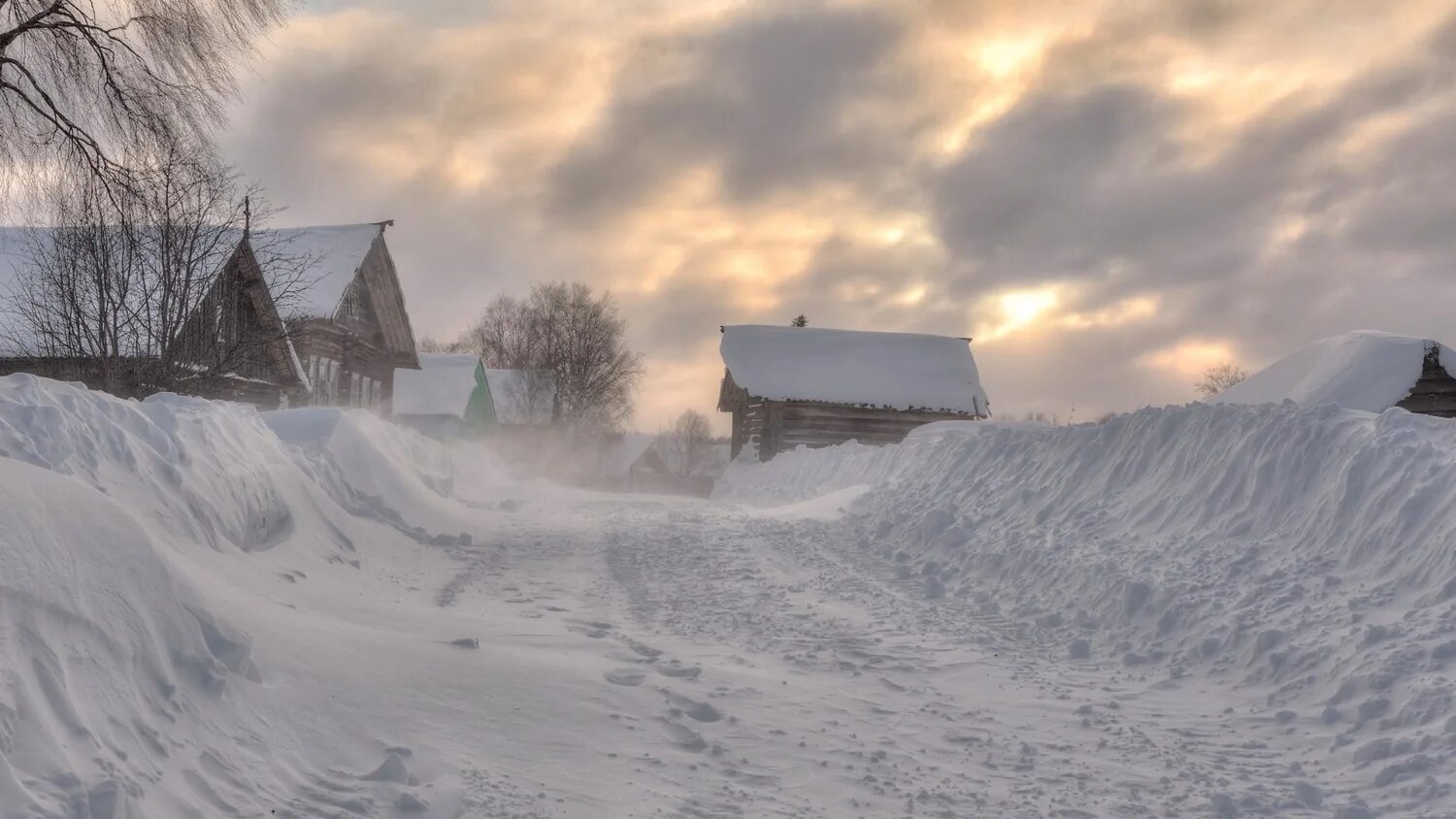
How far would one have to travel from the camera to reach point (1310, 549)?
6.41 m

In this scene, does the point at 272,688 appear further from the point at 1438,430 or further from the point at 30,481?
the point at 1438,430

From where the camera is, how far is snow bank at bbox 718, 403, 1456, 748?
16.7 ft

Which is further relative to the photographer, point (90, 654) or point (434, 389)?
point (434, 389)

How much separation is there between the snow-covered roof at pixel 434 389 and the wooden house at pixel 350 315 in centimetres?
582

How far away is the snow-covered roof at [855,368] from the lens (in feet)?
101

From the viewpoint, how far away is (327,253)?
24109mm

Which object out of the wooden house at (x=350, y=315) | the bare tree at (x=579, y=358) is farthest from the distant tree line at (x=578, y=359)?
the wooden house at (x=350, y=315)

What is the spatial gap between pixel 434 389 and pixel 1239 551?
35133 millimetres

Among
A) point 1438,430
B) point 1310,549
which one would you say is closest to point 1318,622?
point 1310,549

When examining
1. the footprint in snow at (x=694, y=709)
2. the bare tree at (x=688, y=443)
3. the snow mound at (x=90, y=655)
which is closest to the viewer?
the snow mound at (x=90, y=655)

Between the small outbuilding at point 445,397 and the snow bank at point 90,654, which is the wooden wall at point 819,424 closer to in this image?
the small outbuilding at point 445,397

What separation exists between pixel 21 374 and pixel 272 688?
383 cm

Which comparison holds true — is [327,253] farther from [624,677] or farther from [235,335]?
[624,677]

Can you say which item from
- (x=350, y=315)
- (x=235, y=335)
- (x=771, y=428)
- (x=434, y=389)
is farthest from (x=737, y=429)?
(x=235, y=335)
